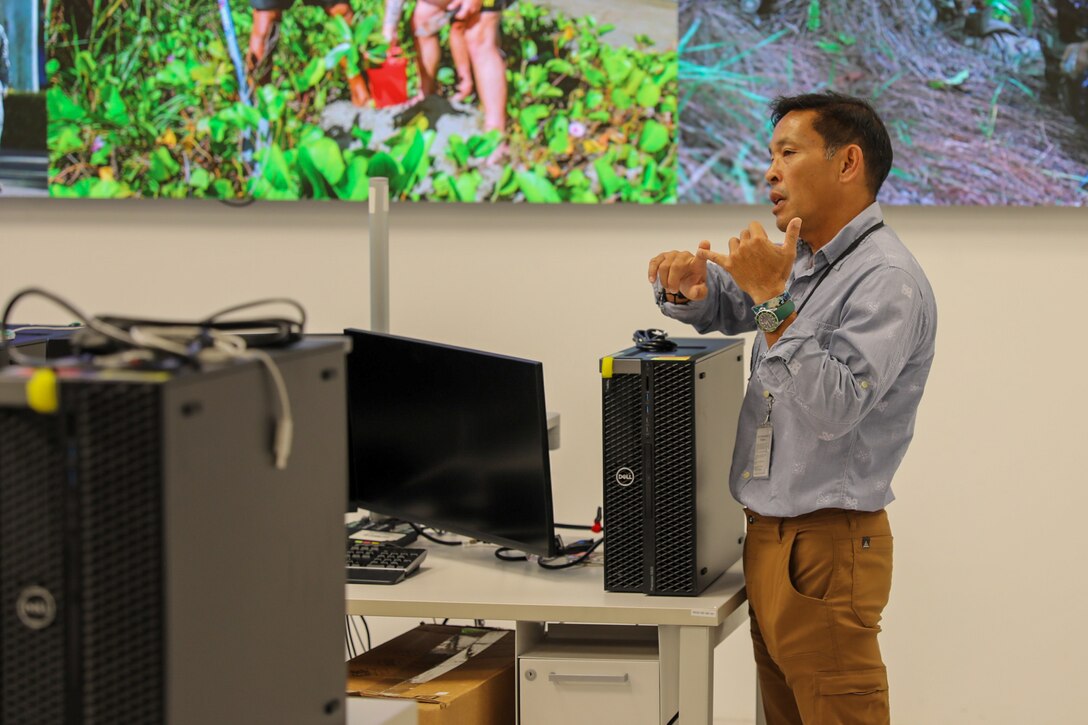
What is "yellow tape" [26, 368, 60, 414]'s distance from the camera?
0.73m

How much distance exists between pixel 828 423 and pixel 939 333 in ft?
4.45

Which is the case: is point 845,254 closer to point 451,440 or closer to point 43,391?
point 451,440

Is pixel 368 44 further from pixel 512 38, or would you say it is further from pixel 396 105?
pixel 512 38

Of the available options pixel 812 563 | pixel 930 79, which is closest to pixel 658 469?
pixel 812 563

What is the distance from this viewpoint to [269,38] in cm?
319

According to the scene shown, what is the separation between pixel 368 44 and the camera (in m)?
3.15

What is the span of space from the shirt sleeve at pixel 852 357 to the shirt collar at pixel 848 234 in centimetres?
13

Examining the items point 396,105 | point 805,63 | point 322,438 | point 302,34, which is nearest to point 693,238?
point 805,63

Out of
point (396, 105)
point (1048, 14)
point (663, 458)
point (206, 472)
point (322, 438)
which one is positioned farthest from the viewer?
point (396, 105)

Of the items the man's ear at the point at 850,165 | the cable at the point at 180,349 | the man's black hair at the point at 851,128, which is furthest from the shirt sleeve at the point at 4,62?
the cable at the point at 180,349

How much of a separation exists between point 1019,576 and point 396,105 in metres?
2.00

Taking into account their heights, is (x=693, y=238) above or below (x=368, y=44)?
below

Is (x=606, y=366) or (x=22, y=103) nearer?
(x=606, y=366)

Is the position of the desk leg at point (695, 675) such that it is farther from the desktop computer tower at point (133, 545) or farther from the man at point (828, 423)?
the desktop computer tower at point (133, 545)
